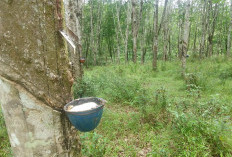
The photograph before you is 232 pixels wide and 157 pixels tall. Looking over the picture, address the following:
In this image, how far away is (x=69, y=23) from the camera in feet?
15.3

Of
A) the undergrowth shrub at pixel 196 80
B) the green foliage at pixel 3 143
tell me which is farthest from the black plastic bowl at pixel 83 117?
the undergrowth shrub at pixel 196 80

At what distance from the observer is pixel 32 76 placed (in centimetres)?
104

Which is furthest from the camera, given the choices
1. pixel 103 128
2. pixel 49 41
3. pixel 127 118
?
pixel 127 118

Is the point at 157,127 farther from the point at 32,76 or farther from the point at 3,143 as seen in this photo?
the point at 3,143

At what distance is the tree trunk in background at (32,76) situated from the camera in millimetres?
981

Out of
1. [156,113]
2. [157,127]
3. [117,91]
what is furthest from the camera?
[117,91]

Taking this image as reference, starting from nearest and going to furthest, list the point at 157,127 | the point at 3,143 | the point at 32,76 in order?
the point at 32,76 → the point at 3,143 → the point at 157,127

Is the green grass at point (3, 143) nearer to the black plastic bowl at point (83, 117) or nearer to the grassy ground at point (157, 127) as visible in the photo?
the grassy ground at point (157, 127)

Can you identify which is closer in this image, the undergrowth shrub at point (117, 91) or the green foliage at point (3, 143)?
the green foliage at point (3, 143)

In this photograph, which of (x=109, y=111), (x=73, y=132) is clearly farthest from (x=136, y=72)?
(x=73, y=132)

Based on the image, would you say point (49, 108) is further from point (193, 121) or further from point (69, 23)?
point (69, 23)

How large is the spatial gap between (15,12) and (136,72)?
8.20m

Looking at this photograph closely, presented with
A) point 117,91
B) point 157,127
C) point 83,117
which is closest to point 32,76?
point 83,117

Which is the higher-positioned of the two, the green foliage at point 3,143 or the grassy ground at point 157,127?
the grassy ground at point 157,127
